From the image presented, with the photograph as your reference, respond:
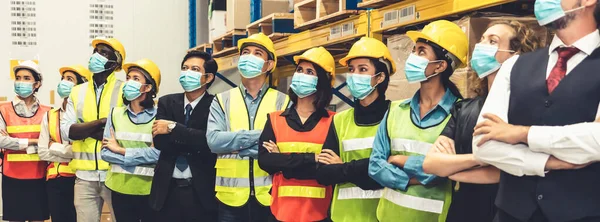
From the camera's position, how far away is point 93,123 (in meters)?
5.80

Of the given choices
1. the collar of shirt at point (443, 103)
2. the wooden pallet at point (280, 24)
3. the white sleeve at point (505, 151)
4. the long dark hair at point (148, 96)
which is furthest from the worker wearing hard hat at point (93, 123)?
the white sleeve at point (505, 151)

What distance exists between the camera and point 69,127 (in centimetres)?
588

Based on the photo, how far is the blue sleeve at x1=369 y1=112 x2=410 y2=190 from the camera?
333 centimetres

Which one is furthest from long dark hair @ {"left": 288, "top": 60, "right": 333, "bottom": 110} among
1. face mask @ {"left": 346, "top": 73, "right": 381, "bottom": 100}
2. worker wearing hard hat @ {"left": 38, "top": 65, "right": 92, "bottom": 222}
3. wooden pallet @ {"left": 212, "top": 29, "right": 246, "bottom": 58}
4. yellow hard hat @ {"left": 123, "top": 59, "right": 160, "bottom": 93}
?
wooden pallet @ {"left": 212, "top": 29, "right": 246, "bottom": 58}

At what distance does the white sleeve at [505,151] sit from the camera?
2346 millimetres

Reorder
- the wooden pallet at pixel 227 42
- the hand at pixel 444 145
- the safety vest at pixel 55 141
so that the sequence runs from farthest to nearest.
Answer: the wooden pallet at pixel 227 42, the safety vest at pixel 55 141, the hand at pixel 444 145

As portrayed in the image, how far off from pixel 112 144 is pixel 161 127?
686mm

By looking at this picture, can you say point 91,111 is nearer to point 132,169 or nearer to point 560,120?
point 132,169

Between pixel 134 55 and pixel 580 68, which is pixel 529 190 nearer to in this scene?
pixel 580 68

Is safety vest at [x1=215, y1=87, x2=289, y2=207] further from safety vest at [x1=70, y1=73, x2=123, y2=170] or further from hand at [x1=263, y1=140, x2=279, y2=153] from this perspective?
safety vest at [x1=70, y1=73, x2=123, y2=170]

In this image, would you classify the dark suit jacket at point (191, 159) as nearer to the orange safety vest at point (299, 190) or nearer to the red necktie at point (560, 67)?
the orange safety vest at point (299, 190)

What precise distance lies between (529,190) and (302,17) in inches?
150

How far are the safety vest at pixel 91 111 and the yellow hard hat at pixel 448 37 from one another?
3.27 meters

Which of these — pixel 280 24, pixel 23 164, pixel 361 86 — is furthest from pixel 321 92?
pixel 23 164
